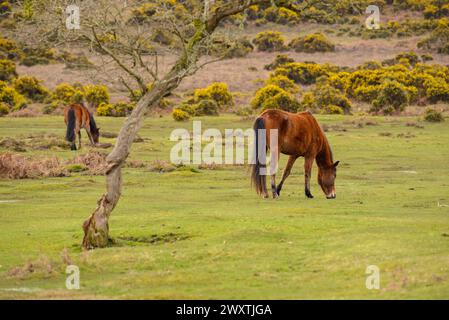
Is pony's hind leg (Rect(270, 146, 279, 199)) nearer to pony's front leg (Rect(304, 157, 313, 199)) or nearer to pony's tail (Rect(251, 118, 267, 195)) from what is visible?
pony's tail (Rect(251, 118, 267, 195))

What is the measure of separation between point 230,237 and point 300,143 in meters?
6.72

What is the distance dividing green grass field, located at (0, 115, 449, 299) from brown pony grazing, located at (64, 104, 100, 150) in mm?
6419

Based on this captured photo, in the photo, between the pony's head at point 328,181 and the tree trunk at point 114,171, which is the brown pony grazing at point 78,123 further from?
the tree trunk at point 114,171

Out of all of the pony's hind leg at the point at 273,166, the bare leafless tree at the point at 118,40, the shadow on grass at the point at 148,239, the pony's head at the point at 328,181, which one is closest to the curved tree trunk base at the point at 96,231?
the bare leafless tree at the point at 118,40

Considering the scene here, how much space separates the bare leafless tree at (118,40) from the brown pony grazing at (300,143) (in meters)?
5.34

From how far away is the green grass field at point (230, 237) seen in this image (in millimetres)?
11641

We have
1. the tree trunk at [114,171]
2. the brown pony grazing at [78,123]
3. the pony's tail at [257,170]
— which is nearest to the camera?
the tree trunk at [114,171]

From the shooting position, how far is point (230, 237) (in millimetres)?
14914

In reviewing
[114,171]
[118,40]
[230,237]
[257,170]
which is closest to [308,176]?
[257,170]

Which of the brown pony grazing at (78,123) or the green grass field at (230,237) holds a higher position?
the brown pony grazing at (78,123)

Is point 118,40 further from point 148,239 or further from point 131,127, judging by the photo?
point 148,239

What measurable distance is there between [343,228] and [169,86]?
3791 millimetres

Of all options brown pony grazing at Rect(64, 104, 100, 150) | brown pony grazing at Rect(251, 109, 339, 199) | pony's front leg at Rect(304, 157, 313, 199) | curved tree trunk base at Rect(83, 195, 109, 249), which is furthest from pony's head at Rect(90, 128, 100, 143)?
curved tree trunk base at Rect(83, 195, 109, 249)
